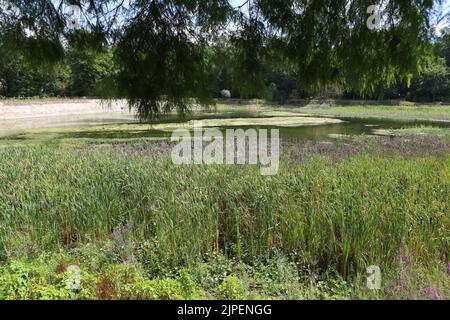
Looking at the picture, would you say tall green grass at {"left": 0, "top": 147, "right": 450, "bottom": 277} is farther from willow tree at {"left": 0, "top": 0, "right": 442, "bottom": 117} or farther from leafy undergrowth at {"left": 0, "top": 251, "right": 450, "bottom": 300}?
willow tree at {"left": 0, "top": 0, "right": 442, "bottom": 117}

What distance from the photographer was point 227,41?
2.44 metres

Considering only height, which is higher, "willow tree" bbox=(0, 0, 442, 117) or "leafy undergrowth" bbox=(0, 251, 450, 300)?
"willow tree" bbox=(0, 0, 442, 117)

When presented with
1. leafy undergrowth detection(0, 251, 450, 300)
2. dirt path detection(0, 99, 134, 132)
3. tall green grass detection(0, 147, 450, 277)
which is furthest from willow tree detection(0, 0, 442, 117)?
dirt path detection(0, 99, 134, 132)

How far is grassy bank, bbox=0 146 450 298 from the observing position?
96.4 inches

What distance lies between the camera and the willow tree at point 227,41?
2.13m

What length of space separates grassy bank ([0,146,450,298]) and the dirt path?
15.3 m

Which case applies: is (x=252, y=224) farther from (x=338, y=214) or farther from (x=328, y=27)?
(x=328, y=27)

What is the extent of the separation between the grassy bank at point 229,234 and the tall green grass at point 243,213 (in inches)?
0.5

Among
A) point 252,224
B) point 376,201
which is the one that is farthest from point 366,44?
point 252,224

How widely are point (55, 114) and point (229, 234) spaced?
26.0 metres

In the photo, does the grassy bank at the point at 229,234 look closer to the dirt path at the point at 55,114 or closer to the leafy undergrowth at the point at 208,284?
the leafy undergrowth at the point at 208,284

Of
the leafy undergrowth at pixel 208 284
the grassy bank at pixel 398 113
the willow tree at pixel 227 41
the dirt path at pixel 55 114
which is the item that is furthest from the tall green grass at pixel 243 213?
the grassy bank at pixel 398 113

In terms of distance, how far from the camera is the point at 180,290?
7.65 ft

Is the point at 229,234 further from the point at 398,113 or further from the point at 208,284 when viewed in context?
the point at 398,113
